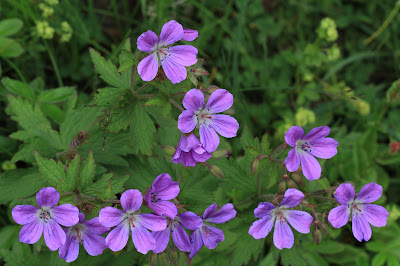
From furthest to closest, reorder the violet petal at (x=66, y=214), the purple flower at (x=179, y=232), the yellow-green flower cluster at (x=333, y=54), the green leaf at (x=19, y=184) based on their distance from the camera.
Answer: the yellow-green flower cluster at (x=333, y=54), the green leaf at (x=19, y=184), the purple flower at (x=179, y=232), the violet petal at (x=66, y=214)

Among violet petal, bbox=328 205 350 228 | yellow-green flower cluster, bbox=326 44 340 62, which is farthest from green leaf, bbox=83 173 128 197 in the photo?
yellow-green flower cluster, bbox=326 44 340 62

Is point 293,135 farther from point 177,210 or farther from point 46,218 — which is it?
point 46,218

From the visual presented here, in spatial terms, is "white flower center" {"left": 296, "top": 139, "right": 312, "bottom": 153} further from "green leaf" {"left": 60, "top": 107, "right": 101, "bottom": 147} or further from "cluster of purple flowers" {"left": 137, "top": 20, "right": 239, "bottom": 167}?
"green leaf" {"left": 60, "top": 107, "right": 101, "bottom": 147}

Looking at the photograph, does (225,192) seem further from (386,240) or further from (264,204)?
(386,240)

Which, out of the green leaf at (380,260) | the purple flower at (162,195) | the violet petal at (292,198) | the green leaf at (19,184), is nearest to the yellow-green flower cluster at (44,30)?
the green leaf at (19,184)

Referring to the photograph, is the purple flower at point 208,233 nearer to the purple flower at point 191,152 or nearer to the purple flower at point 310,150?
the purple flower at point 191,152

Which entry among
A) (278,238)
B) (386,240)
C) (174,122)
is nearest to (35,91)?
(174,122)
